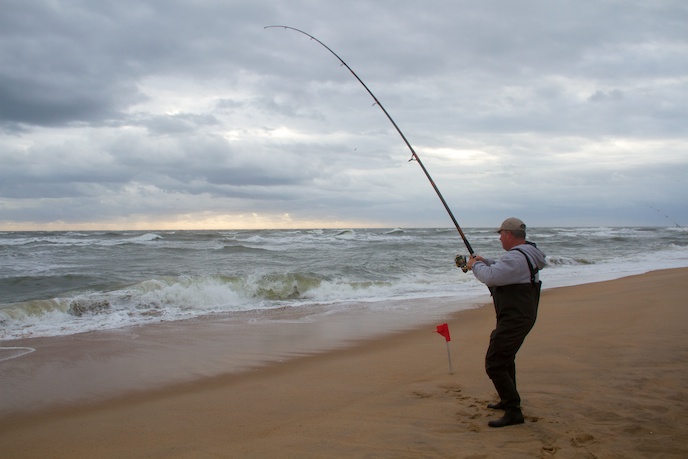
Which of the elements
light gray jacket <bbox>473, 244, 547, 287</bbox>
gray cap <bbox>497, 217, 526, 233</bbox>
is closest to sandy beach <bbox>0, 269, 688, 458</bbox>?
light gray jacket <bbox>473, 244, 547, 287</bbox>

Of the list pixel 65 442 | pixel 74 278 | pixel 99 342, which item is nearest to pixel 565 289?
pixel 99 342

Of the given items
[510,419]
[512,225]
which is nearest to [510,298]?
[512,225]

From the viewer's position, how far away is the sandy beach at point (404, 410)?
3123mm

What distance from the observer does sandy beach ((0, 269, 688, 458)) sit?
3123mm

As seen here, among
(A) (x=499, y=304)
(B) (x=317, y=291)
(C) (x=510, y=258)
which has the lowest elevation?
(B) (x=317, y=291)

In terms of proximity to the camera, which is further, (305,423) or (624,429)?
(305,423)

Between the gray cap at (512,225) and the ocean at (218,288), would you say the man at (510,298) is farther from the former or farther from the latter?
the ocean at (218,288)

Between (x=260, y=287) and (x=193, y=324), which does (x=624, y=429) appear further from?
(x=260, y=287)

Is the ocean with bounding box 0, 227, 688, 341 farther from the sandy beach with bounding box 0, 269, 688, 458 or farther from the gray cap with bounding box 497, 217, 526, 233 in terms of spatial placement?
the gray cap with bounding box 497, 217, 526, 233

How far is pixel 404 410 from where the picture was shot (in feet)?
12.3

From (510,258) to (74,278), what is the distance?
47.0ft

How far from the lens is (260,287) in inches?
513

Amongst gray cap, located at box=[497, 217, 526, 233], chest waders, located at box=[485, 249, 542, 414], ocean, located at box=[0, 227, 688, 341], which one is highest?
gray cap, located at box=[497, 217, 526, 233]

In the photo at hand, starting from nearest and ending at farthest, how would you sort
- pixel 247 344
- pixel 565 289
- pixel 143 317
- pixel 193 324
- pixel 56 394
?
pixel 56 394 < pixel 247 344 < pixel 193 324 < pixel 143 317 < pixel 565 289
